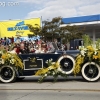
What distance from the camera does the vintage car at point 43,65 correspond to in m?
10.7

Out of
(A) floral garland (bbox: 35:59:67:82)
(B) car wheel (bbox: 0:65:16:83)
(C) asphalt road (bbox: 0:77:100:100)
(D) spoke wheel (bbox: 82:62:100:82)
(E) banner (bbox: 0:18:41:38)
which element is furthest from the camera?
(E) banner (bbox: 0:18:41:38)

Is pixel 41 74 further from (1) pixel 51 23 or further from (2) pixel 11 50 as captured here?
(1) pixel 51 23

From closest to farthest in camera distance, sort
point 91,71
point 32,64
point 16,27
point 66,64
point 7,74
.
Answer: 1. point 91,71
2. point 66,64
3. point 32,64
4. point 7,74
5. point 16,27

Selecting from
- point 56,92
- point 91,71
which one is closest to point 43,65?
point 91,71

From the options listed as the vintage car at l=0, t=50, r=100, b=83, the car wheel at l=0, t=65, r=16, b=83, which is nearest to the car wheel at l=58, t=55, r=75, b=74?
the vintage car at l=0, t=50, r=100, b=83

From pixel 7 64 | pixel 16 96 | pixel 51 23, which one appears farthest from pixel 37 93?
pixel 51 23

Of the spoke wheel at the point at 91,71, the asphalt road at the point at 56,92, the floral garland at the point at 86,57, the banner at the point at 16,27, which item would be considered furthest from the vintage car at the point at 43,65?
the banner at the point at 16,27

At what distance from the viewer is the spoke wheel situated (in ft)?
34.9

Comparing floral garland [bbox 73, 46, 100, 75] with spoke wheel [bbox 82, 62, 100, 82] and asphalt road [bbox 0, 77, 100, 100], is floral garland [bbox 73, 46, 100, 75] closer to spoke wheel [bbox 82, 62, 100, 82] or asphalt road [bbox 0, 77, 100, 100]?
spoke wheel [bbox 82, 62, 100, 82]

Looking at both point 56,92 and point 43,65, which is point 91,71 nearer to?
point 43,65

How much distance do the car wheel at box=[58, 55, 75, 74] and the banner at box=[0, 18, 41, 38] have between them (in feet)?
42.5

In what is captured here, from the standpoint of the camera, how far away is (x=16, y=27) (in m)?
24.2

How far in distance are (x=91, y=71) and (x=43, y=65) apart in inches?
76.7

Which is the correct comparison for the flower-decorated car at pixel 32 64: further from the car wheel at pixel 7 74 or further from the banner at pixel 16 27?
the banner at pixel 16 27
